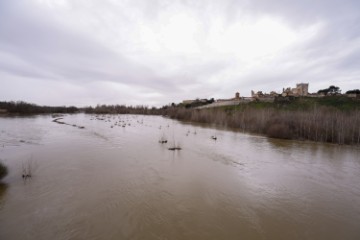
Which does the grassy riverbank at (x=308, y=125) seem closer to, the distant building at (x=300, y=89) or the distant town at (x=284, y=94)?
the distant town at (x=284, y=94)

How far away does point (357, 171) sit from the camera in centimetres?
1174

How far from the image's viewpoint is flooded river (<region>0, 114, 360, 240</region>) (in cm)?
538

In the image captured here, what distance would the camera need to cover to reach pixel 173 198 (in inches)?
282

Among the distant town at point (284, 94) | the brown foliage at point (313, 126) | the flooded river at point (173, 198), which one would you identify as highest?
the distant town at point (284, 94)

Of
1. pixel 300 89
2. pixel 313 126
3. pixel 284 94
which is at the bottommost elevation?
pixel 313 126

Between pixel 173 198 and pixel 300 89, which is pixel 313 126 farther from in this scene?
pixel 300 89

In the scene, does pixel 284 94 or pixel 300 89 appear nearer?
pixel 284 94

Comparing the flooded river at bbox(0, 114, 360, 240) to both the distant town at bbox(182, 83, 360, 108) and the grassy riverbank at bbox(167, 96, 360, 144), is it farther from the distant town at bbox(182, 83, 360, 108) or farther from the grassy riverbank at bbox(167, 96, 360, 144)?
the distant town at bbox(182, 83, 360, 108)

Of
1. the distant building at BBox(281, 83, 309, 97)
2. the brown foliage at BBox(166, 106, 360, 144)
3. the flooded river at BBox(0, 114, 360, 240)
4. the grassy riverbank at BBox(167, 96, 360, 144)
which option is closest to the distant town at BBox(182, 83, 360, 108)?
the distant building at BBox(281, 83, 309, 97)

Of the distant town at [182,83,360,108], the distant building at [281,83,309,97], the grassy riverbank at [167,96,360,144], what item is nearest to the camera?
the grassy riverbank at [167,96,360,144]

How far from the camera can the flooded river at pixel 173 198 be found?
17.6 feet

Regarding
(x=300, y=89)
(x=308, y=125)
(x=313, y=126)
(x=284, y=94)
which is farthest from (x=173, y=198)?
(x=300, y=89)

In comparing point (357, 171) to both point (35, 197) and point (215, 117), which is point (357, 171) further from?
point (215, 117)

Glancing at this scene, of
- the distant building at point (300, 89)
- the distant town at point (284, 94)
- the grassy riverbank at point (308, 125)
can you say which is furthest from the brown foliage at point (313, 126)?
the distant building at point (300, 89)
